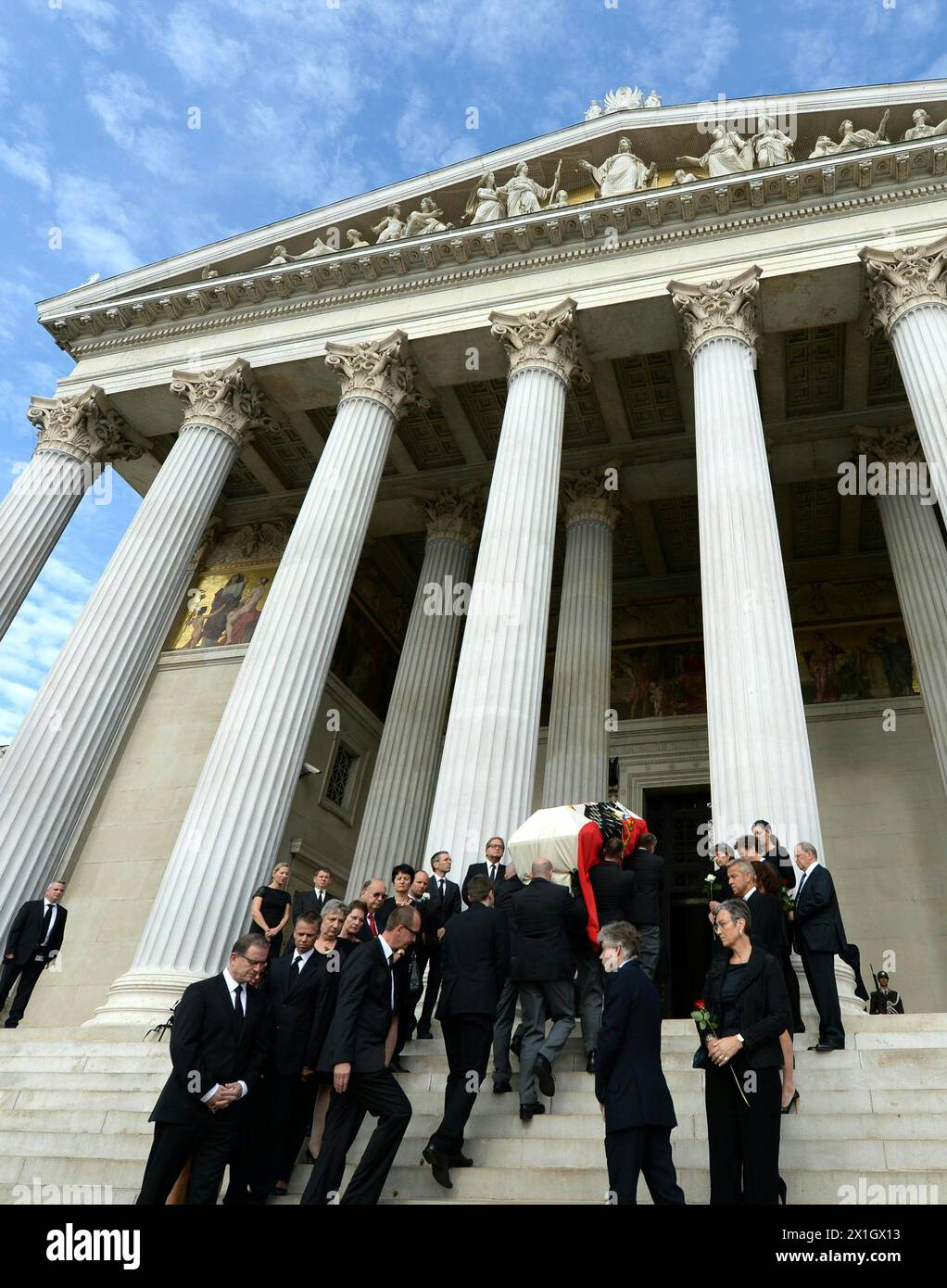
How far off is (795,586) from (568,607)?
7543 mm

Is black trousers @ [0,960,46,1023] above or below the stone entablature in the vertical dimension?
below

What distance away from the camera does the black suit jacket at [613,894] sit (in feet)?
24.7

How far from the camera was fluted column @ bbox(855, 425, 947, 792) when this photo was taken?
49.5ft

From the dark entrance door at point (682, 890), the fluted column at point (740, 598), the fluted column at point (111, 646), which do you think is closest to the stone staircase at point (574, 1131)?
the fluted column at point (740, 598)

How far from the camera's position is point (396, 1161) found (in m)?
6.25

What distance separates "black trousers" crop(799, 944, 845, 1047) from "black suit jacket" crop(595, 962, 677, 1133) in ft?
9.70

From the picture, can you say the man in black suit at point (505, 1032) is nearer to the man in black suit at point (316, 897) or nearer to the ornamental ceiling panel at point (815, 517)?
the man in black suit at point (316, 897)

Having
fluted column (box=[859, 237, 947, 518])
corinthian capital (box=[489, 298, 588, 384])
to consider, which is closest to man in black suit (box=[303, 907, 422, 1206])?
fluted column (box=[859, 237, 947, 518])

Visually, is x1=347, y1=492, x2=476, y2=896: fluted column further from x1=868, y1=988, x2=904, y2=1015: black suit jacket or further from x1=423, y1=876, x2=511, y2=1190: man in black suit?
x1=423, y1=876, x2=511, y2=1190: man in black suit

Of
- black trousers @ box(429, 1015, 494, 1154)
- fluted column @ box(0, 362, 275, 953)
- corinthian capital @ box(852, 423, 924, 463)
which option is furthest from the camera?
corinthian capital @ box(852, 423, 924, 463)

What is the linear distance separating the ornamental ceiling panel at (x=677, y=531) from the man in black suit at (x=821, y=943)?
14.3 metres

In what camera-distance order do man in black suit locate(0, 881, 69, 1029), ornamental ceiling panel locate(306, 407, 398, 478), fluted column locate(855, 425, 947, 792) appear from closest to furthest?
man in black suit locate(0, 881, 69, 1029), fluted column locate(855, 425, 947, 792), ornamental ceiling panel locate(306, 407, 398, 478)
